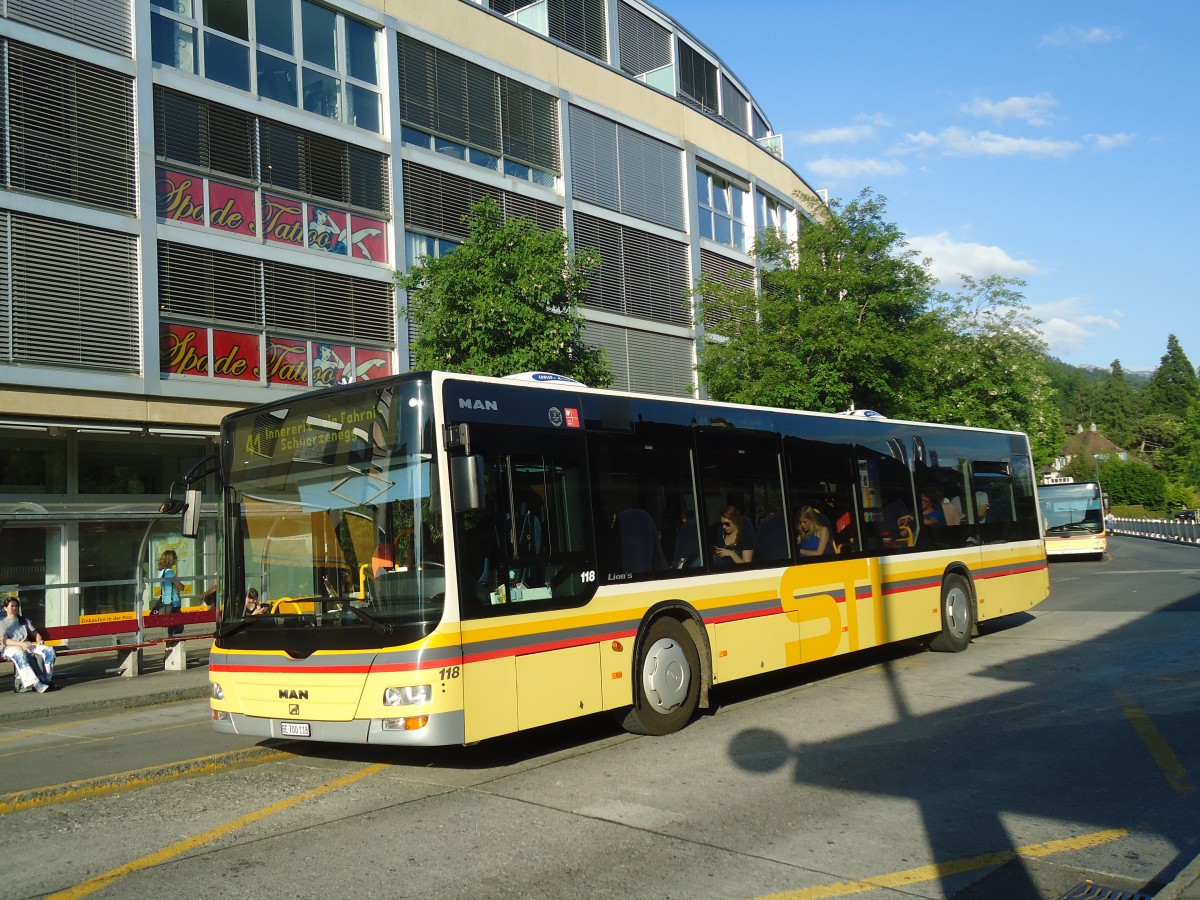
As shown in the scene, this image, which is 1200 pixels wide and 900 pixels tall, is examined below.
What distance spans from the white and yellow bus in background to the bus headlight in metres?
32.7

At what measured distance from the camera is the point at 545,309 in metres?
17.6

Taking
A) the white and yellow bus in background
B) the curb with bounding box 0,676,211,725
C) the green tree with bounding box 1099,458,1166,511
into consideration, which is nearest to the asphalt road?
the curb with bounding box 0,676,211,725

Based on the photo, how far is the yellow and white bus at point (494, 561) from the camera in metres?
7.16

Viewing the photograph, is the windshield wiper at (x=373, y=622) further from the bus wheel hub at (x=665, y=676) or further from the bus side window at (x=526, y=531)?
the bus wheel hub at (x=665, y=676)

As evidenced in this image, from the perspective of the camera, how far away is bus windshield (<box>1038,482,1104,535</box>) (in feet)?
117

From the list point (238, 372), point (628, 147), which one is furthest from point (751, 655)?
point (628, 147)

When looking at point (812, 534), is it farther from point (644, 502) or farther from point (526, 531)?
point (526, 531)

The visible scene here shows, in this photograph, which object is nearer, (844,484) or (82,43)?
(844,484)

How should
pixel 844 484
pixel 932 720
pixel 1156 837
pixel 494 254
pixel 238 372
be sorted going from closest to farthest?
1. pixel 1156 837
2. pixel 932 720
3. pixel 844 484
4. pixel 494 254
5. pixel 238 372

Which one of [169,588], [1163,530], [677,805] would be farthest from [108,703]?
[1163,530]

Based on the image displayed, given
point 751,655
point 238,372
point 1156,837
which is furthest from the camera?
point 238,372

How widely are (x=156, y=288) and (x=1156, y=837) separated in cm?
1708

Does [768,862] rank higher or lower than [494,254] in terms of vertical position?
lower

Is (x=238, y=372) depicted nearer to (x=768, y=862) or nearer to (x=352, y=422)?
(x=352, y=422)
